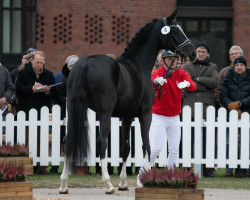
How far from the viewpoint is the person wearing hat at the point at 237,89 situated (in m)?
14.0

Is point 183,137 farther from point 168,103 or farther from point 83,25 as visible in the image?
point 83,25

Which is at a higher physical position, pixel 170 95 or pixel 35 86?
pixel 35 86

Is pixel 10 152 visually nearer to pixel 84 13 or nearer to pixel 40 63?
pixel 40 63

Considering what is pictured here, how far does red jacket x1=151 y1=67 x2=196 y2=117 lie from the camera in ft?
36.6

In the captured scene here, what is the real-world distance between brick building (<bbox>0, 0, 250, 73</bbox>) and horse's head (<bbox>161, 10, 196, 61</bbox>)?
591 inches

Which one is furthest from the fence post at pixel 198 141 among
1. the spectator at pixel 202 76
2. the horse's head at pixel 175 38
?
the horse's head at pixel 175 38

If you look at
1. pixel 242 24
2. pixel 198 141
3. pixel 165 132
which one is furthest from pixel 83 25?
pixel 165 132

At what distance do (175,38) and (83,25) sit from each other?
15.3 m

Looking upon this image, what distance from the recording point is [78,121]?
32.4 ft

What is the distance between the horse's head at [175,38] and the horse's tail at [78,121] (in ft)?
5.33

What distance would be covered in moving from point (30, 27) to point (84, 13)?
2017mm

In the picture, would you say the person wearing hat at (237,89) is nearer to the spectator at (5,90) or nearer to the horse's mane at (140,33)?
the horse's mane at (140,33)

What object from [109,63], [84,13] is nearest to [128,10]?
[84,13]

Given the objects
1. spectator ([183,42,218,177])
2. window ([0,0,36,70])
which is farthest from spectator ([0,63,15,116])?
window ([0,0,36,70])
